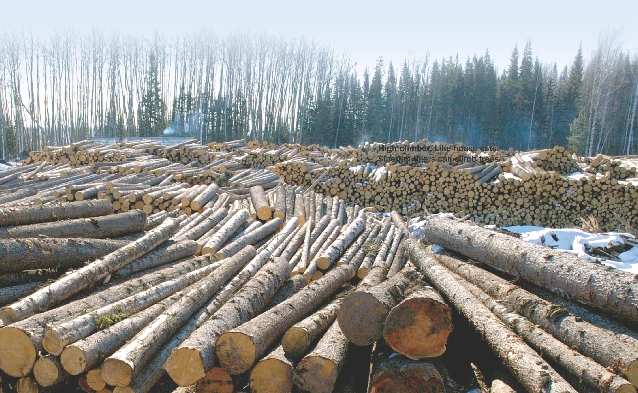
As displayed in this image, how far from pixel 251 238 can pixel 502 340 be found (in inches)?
199

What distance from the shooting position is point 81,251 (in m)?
5.53

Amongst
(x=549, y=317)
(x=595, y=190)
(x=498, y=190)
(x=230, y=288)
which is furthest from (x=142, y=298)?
(x=595, y=190)

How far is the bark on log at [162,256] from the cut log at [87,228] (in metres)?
0.65

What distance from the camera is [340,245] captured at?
746 centimetres

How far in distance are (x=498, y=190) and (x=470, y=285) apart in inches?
392

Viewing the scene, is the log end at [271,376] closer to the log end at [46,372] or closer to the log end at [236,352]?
the log end at [236,352]

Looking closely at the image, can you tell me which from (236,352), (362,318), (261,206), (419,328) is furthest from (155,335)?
(261,206)

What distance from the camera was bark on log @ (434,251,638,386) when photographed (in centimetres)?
335

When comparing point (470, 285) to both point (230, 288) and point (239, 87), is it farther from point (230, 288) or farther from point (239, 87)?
point (239, 87)

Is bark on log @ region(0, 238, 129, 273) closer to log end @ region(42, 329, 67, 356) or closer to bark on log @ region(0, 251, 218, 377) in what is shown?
bark on log @ region(0, 251, 218, 377)

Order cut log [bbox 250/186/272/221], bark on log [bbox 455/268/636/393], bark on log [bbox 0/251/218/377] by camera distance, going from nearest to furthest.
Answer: bark on log [bbox 455/268/636/393] < bark on log [bbox 0/251/218/377] < cut log [bbox 250/186/272/221]

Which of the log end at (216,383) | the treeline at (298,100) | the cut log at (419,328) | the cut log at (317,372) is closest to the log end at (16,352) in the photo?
the log end at (216,383)

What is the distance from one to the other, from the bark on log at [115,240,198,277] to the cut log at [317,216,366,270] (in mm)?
2061

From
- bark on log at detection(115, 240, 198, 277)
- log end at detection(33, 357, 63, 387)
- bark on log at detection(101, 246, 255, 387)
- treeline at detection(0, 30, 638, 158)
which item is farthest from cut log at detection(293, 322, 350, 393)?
treeline at detection(0, 30, 638, 158)
